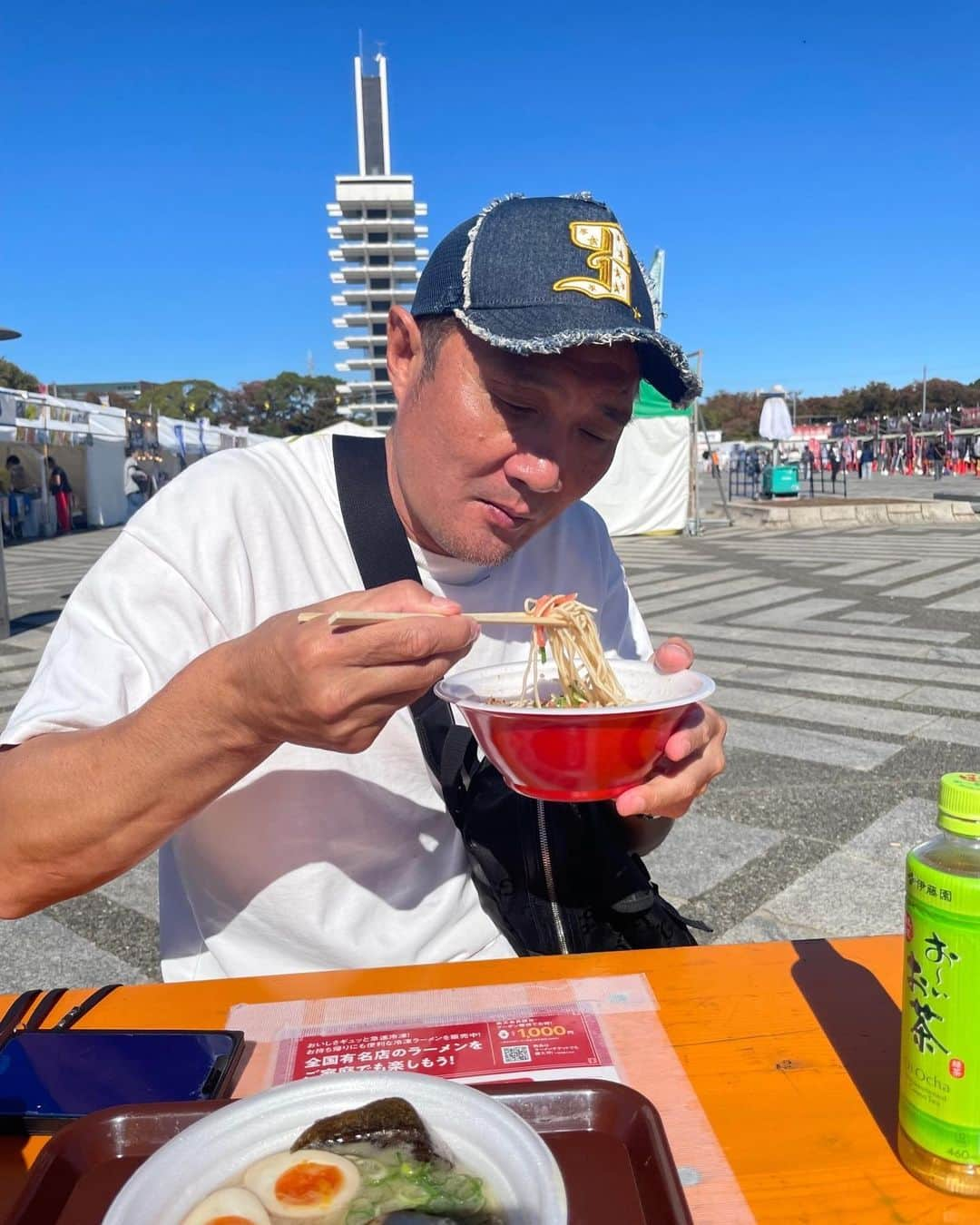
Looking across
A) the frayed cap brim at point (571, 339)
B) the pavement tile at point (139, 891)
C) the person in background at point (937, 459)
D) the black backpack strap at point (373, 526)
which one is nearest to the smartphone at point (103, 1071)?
the black backpack strap at point (373, 526)

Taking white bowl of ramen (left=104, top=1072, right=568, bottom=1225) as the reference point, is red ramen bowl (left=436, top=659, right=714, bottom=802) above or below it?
above

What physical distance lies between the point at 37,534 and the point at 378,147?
7341cm

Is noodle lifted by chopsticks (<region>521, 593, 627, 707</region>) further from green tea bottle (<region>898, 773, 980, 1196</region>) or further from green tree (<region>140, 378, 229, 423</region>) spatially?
green tree (<region>140, 378, 229, 423</region>)


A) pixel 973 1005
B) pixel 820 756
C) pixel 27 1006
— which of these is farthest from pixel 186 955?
pixel 820 756

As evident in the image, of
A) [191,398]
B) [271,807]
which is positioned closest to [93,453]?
[271,807]

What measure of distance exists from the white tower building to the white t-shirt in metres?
78.9

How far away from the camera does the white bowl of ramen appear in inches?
24.9

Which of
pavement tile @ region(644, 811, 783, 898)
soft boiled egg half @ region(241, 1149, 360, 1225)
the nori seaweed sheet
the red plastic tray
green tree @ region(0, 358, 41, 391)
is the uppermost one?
green tree @ region(0, 358, 41, 391)

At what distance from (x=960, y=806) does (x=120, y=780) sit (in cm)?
95

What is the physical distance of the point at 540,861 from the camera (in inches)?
58.4

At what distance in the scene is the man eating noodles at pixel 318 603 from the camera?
3.98 ft

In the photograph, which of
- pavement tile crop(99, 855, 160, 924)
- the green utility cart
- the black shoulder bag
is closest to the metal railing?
the green utility cart

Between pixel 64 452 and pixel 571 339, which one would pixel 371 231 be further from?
pixel 571 339

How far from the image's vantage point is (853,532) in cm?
1681
